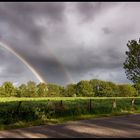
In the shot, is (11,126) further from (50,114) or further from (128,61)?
(128,61)

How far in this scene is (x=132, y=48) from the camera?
48812 mm

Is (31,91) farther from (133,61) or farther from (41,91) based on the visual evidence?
(133,61)

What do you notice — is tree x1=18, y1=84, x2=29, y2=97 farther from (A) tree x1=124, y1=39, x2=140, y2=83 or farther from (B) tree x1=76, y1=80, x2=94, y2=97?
(A) tree x1=124, y1=39, x2=140, y2=83

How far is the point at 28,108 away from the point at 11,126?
161 inches

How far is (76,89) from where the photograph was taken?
16962 cm

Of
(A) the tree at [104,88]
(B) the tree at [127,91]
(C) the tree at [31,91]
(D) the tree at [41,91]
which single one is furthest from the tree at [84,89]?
(C) the tree at [31,91]

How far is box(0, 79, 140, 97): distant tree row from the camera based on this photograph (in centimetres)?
13975

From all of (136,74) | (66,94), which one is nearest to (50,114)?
(136,74)

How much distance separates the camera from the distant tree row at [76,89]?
5502 inches

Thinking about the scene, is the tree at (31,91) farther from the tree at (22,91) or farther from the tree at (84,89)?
the tree at (84,89)

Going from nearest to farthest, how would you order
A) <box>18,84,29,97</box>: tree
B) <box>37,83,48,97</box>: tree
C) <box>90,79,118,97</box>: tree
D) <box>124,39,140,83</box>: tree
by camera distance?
<box>124,39,140,83</box>: tree, <box>18,84,29,97</box>: tree, <box>37,83,48,97</box>: tree, <box>90,79,118,97</box>: tree

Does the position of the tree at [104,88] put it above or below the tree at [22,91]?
above

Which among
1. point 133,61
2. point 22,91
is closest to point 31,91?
point 22,91

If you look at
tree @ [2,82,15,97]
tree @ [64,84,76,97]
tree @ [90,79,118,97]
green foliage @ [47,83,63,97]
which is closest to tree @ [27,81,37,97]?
tree @ [2,82,15,97]
